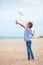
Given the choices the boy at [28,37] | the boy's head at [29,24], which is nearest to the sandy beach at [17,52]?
the boy at [28,37]

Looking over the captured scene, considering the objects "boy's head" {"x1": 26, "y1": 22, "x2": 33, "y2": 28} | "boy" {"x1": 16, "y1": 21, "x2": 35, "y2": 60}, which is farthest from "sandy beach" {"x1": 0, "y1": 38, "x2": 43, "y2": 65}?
"boy's head" {"x1": 26, "y1": 22, "x2": 33, "y2": 28}

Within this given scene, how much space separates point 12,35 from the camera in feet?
5.62

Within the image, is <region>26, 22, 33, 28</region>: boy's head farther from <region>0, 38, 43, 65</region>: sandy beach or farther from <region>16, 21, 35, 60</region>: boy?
<region>0, 38, 43, 65</region>: sandy beach

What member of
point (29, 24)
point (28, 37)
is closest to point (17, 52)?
point (28, 37)

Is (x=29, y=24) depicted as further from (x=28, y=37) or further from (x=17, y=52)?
(x=17, y=52)

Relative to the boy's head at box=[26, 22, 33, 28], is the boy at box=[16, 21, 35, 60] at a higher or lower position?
lower

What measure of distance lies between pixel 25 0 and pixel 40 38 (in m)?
0.48

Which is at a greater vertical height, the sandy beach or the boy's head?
the boy's head

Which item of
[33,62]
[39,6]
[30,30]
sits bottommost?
[33,62]

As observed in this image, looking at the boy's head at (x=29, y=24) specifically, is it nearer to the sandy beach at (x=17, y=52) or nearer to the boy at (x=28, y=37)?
the boy at (x=28, y=37)

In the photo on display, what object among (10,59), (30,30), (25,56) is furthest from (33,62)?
(30,30)

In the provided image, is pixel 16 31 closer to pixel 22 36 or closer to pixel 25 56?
pixel 22 36

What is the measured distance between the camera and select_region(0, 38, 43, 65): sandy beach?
166 cm

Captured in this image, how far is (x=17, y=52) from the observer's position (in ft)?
5.64
